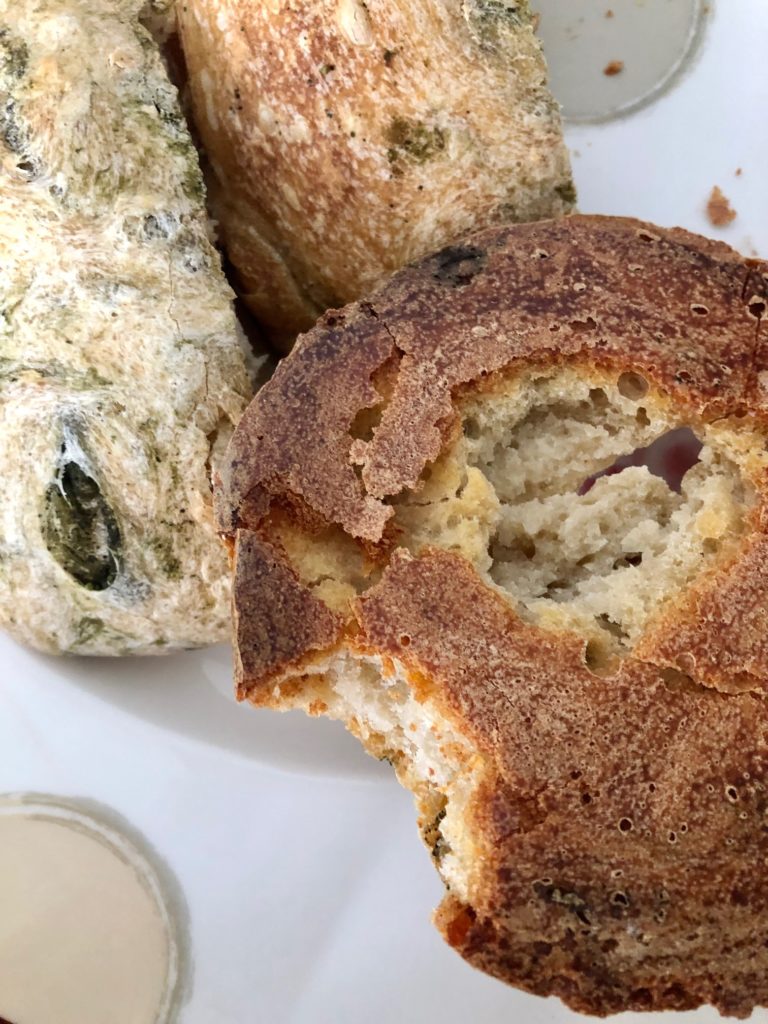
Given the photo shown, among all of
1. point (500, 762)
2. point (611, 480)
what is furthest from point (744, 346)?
point (500, 762)

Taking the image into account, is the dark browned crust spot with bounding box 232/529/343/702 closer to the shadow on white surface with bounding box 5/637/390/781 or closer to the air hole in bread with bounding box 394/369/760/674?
the air hole in bread with bounding box 394/369/760/674

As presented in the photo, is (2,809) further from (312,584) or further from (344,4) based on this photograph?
(344,4)

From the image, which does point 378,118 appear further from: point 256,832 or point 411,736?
point 256,832

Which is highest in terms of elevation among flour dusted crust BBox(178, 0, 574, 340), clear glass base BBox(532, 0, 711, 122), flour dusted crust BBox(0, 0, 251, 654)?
clear glass base BBox(532, 0, 711, 122)

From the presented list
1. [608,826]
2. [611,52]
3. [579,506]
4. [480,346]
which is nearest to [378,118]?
[480,346]

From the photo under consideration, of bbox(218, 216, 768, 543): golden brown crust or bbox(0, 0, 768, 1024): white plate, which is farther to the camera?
bbox(0, 0, 768, 1024): white plate

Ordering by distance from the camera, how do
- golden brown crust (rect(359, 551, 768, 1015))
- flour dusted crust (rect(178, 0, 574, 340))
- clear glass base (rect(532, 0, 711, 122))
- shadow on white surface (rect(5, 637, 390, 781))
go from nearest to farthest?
golden brown crust (rect(359, 551, 768, 1015)), flour dusted crust (rect(178, 0, 574, 340)), shadow on white surface (rect(5, 637, 390, 781)), clear glass base (rect(532, 0, 711, 122))

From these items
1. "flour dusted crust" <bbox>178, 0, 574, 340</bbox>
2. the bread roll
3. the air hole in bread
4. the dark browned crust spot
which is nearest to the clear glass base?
"flour dusted crust" <bbox>178, 0, 574, 340</bbox>
